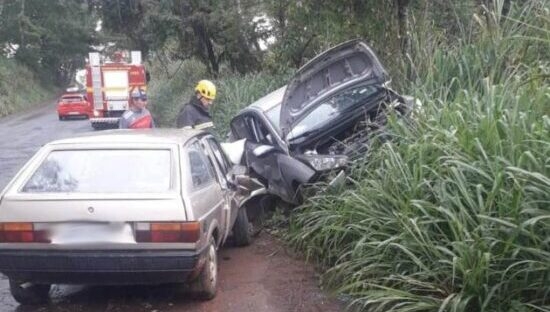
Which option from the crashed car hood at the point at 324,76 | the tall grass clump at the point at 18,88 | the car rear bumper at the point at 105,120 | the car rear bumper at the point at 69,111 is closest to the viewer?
the crashed car hood at the point at 324,76

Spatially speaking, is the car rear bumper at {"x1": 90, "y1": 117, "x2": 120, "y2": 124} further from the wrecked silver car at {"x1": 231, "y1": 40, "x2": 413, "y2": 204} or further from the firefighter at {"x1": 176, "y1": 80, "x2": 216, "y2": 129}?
the wrecked silver car at {"x1": 231, "y1": 40, "x2": 413, "y2": 204}

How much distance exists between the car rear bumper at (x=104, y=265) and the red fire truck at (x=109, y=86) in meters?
19.1

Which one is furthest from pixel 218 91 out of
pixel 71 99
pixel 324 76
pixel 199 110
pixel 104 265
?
pixel 71 99

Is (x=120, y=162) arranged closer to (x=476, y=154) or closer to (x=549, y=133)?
(x=476, y=154)

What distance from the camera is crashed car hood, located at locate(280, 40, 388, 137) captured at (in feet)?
25.4

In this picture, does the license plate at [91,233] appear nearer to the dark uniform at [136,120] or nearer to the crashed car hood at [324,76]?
the crashed car hood at [324,76]

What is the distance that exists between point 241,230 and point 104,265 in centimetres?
264

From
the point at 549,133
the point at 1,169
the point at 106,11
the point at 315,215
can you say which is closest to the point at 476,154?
the point at 549,133

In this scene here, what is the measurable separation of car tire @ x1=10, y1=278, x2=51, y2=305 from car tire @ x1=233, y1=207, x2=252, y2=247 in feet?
7.46

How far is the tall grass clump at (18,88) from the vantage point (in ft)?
131

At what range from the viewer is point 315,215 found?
6711 millimetres

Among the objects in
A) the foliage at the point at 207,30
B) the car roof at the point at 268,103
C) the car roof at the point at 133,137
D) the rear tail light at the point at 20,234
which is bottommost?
the rear tail light at the point at 20,234

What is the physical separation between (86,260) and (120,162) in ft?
2.85

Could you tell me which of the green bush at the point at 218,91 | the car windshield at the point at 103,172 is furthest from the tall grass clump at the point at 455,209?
the green bush at the point at 218,91
